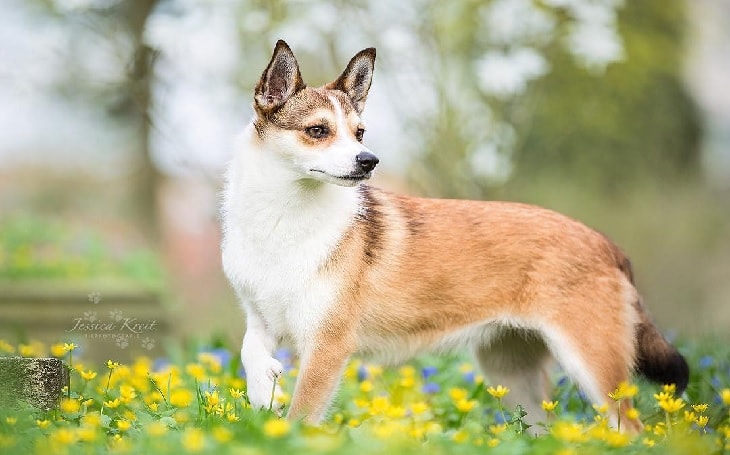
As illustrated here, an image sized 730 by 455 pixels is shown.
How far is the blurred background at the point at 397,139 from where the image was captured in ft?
25.3

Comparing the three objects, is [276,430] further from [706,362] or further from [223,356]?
[706,362]

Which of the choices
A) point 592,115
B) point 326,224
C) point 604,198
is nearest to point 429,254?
point 326,224

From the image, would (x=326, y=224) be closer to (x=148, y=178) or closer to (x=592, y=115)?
(x=592, y=115)

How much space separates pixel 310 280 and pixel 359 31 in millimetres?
4308

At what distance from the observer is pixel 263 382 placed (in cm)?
389

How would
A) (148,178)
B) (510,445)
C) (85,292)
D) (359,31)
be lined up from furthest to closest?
(148,178) → (359,31) → (85,292) → (510,445)

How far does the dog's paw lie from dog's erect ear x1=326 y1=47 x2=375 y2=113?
1.42 metres

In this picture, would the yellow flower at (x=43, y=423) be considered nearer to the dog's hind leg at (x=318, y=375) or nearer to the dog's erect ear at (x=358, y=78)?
the dog's hind leg at (x=318, y=375)

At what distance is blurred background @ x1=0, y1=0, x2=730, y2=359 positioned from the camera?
772 centimetres

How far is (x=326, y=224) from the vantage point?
4.20 m

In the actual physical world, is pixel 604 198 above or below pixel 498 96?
below

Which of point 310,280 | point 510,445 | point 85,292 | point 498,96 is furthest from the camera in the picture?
point 498,96

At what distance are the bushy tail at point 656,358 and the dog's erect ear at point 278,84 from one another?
2.12 metres

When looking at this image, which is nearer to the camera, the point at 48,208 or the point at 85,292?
the point at 85,292
